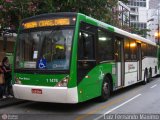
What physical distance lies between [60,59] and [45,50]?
2.08ft

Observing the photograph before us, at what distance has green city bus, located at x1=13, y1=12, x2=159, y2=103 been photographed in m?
10.2

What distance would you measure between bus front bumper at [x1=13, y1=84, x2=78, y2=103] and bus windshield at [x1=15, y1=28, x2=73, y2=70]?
650 millimetres

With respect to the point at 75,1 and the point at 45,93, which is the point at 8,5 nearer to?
the point at 75,1

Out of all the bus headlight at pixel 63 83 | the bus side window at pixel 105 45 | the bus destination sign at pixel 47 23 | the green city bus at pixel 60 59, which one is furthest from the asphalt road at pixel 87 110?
the bus destination sign at pixel 47 23

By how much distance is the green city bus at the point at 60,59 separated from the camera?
1024 centimetres

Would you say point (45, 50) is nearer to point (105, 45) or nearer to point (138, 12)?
point (105, 45)

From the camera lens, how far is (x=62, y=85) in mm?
10188

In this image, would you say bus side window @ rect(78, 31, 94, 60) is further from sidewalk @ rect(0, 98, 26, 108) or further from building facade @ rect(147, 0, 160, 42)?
building facade @ rect(147, 0, 160, 42)

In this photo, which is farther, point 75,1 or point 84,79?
point 75,1

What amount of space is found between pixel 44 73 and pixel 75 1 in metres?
5.79

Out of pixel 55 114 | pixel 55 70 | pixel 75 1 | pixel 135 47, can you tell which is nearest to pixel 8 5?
pixel 75 1

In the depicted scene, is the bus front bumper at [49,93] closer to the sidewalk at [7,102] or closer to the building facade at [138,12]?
the sidewalk at [7,102]

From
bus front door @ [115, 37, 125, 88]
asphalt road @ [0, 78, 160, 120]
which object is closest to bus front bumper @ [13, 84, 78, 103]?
asphalt road @ [0, 78, 160, 120]

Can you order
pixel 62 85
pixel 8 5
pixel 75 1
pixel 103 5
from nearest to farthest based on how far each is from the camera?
pixel 62 85 < pixel 8 5 < pixel 75 1 < pixel 103 5
